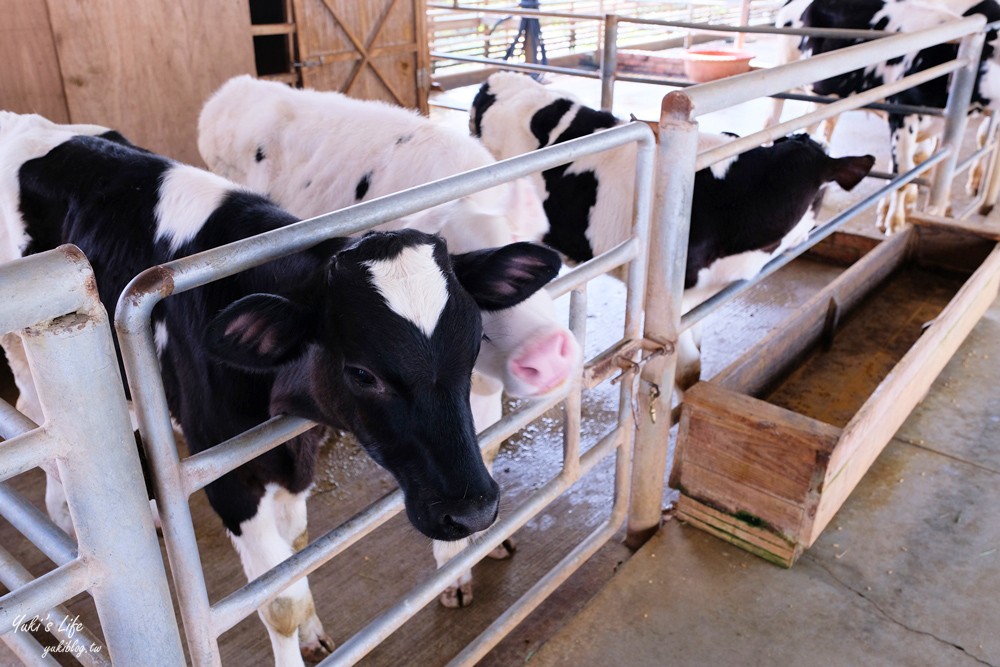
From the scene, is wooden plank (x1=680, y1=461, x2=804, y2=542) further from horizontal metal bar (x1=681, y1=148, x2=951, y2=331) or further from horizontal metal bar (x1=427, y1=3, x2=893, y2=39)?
horizontal metal bar (x1=427, y1=3, x2=893, y2=39)

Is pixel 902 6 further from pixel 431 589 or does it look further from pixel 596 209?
pixel 431 589

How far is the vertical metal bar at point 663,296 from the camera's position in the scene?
2076 mm

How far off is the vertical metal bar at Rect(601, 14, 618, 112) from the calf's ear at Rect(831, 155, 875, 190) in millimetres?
2533

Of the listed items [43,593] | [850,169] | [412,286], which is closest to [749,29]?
[850,169]

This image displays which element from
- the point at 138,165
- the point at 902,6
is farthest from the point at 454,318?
the point at 902,6

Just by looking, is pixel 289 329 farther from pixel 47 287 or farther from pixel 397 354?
pixel 47 287

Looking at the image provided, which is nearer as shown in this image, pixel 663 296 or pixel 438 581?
pixel 438 581

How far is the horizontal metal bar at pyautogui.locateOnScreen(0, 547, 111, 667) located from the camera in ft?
4.81

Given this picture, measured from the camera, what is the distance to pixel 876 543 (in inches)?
101

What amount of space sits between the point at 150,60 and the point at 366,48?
82.6 inches

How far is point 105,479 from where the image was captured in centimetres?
109

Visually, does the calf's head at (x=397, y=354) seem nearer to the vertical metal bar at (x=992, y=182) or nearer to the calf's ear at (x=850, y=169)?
the calf's ear at (x=850, y=169)

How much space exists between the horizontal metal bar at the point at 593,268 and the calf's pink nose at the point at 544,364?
156 mm

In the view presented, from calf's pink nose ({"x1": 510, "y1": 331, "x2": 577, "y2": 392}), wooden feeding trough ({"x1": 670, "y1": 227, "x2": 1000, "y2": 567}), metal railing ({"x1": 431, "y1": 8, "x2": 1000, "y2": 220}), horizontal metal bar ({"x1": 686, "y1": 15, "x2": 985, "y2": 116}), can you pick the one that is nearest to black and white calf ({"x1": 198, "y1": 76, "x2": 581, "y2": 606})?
calf's pink nose ({"x1": 510, "y1": 331, "x2": 577, "y2": 392})
